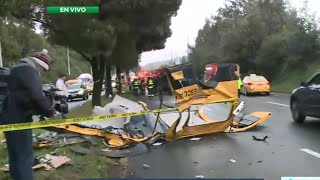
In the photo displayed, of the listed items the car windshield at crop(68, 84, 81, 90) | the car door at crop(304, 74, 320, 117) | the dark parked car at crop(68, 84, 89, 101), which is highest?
the car door at crop(304, 74, 320, 117)

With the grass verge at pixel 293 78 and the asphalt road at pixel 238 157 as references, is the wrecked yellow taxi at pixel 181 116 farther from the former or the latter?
the grass verge at pixel 293 78

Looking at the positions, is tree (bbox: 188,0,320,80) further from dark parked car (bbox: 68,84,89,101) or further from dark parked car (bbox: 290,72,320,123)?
dark parked car (bbox: 290,72,320,123)

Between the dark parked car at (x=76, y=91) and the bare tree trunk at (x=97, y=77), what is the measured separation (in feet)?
63.5

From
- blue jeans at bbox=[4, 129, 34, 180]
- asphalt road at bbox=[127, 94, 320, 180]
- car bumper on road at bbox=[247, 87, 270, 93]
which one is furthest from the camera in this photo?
car bumper on road at bbox=[247, 87, 270, 93]

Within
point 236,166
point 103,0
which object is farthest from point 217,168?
point 103,0

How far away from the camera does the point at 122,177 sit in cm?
736

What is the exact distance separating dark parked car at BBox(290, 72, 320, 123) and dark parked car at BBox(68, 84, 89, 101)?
3204cm

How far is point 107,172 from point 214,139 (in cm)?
388

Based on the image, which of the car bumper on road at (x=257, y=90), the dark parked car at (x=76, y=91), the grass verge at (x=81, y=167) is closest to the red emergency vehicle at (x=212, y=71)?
the grass verge at (x=81, y=167)

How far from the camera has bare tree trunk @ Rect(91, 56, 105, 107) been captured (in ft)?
78.3

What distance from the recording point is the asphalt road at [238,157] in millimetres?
7398

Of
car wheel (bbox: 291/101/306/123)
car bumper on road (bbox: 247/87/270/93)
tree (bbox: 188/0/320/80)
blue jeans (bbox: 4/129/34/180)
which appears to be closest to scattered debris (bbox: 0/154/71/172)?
blue jeans (bbox: 4/129/34/180)

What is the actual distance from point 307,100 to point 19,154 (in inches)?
369

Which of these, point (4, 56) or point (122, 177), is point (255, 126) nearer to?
point (122, 177)
